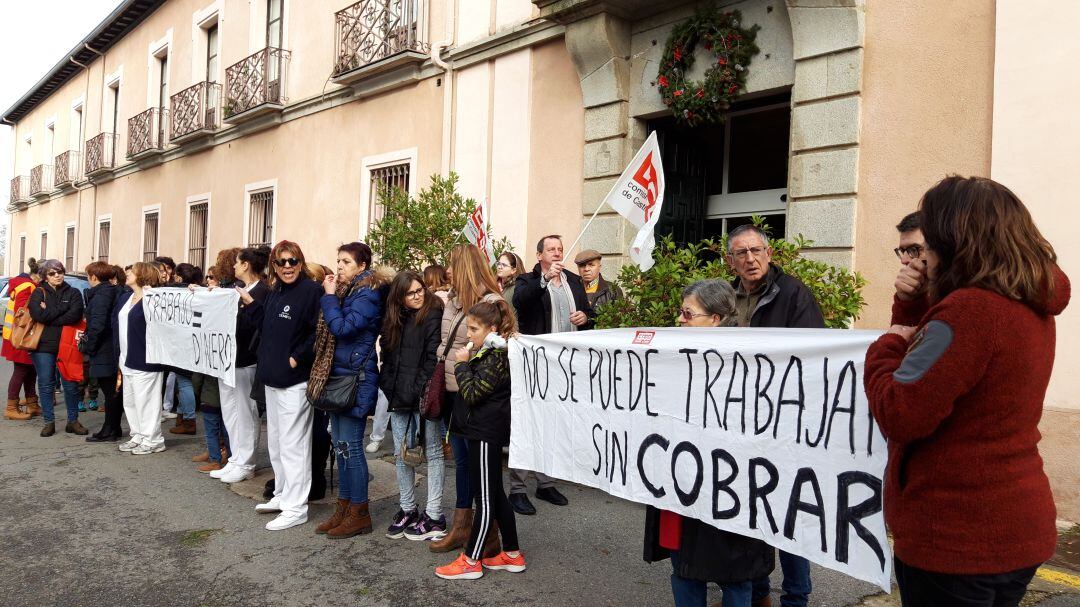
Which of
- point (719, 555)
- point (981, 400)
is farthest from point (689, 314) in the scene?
point (981, 400)

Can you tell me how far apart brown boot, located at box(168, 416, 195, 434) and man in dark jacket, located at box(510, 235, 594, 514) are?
4.18 metres

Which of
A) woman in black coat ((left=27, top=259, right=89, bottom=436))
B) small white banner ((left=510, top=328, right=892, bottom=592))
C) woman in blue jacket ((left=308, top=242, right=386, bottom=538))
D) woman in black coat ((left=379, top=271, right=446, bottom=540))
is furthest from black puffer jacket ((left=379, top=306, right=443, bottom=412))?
woman in black coat ((left=27, top=259, right=89, bottom=436))

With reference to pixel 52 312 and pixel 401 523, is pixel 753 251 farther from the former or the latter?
pixel 52 312

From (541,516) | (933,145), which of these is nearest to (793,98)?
(933,145)

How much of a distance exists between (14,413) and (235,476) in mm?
4533

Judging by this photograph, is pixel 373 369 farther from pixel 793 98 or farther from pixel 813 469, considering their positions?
pixel 793 98

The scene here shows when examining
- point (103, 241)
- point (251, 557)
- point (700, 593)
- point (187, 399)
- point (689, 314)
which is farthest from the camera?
point (103, 241)

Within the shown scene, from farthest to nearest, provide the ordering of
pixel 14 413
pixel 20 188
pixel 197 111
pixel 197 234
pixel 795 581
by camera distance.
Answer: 1. pixel 20 188
2. pixel 197 234
3. pixel 197 111
4. pixel 14 413
5. pixel 795 581

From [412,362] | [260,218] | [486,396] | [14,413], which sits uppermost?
[260,218]

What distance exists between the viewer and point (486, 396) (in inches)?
159

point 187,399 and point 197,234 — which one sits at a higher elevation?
point 197,234

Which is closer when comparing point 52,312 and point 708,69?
point 708,69

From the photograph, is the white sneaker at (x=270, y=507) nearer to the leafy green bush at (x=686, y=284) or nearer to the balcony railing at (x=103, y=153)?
the leafy green bush at (x=686, y=284)

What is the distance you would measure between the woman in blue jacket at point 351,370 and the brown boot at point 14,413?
596 centimetres
